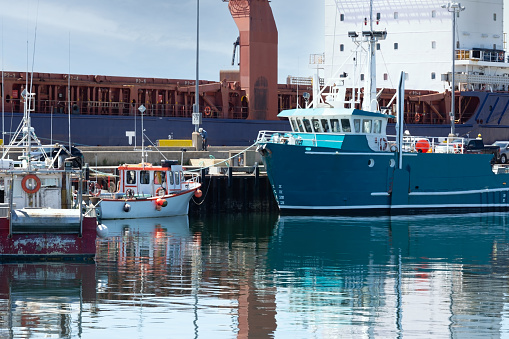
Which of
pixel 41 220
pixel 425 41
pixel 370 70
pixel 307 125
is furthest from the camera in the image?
pixel 425 41

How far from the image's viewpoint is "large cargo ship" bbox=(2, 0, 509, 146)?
46219mm

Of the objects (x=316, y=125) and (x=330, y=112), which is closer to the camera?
(x=330, y=112)

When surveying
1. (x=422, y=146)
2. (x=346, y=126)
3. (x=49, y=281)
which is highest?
(x=346, y=126)

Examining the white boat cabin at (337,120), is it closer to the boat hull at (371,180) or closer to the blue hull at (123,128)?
the boat hull at (371,180)

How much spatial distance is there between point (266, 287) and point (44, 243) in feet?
18.3

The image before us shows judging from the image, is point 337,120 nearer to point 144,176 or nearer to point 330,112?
point 330,112

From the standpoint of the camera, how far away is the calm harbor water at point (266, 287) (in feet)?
50.1

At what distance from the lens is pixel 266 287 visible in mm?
19047

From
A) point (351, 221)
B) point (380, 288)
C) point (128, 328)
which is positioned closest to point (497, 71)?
point (351, 221)

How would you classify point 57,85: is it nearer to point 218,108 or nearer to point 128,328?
point 218,108

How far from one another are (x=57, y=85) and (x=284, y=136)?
17201 mm

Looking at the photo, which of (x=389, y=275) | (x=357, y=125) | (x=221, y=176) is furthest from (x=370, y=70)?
(x=389, y=275)

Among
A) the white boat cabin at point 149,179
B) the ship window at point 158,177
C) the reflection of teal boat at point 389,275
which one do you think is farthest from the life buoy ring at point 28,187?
the ship window at point 158,177

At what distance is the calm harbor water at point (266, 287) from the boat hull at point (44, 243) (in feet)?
1.34
